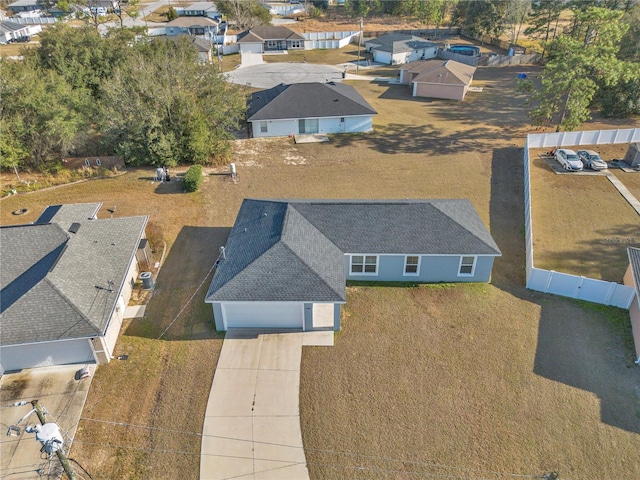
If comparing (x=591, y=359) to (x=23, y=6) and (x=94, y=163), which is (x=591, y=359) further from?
(x=23, y=6)

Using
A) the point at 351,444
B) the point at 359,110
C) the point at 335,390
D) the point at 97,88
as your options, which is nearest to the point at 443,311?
the point at 335,390

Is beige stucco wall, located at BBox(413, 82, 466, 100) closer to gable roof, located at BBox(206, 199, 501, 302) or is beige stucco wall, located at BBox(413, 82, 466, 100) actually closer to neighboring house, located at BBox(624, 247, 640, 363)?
gable roof, located at BBox(206, 199, 501, 302)

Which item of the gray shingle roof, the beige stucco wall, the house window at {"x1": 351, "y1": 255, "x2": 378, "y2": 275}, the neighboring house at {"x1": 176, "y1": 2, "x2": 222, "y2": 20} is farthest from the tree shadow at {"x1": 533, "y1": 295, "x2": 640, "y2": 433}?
the neighboring house at {"x1": 176, "y1": 2, "x2": 222, "y2": 20}

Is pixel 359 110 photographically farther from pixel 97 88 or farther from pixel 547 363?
pixel 547 363

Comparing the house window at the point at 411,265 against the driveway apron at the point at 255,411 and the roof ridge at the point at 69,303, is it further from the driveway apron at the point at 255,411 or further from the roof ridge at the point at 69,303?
the roof ridge at the point at 69,303

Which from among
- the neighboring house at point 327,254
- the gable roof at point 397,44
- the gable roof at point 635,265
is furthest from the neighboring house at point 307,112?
the gable roof at point 397,44

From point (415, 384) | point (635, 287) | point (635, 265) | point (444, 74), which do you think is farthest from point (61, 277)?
point (444, 74)
